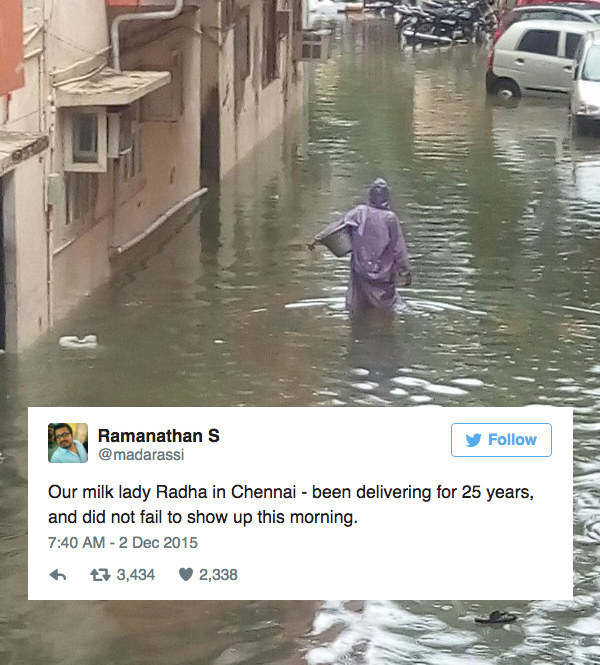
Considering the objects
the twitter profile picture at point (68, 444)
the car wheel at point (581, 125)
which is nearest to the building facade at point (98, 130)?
the twitter profile picture at point (68, 444)

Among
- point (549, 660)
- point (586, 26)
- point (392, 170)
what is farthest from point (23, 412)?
point (586, 26)

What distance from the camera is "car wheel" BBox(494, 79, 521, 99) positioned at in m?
24.1

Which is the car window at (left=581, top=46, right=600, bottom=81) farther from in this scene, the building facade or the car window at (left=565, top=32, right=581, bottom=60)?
the building facade

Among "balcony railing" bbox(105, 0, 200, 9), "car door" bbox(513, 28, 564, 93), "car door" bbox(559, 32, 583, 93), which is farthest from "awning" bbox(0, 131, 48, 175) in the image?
"car door" bbox(513, 28, 564, 93)

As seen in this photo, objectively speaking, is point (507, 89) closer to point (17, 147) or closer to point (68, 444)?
point (17, 147)

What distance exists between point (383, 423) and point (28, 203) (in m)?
5.08

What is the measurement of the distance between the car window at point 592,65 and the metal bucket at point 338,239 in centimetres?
1078

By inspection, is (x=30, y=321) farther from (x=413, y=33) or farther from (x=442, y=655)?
(x=413, y=33)

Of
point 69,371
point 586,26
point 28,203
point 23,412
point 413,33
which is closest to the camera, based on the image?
point 23,412

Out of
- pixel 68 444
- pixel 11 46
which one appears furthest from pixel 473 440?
pixel 11 46

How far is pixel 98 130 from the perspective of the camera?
10750 millimetres

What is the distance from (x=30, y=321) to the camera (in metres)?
9.53

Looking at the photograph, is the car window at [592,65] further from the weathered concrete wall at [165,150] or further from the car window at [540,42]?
the weathered concrete wall at [165,150]

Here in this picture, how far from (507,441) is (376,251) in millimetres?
5988
